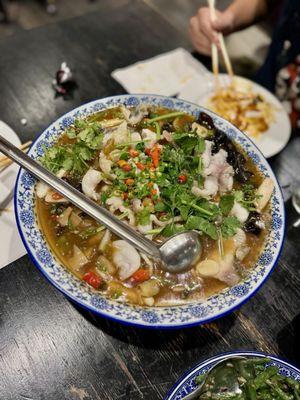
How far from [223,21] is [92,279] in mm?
3044

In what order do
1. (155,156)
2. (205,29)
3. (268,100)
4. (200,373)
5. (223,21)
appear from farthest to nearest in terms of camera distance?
1. (223,21)
2. (205,29)
3. (268,100)
4. (155,156)
5. (200,373)

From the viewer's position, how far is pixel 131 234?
1.79m

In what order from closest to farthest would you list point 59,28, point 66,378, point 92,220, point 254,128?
point 66,378
point 92,220
point 254,128
point 59,28

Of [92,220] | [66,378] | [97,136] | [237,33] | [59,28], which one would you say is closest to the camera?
[66,378]

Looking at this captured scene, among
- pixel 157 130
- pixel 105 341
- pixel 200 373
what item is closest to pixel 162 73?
pixel 157 130

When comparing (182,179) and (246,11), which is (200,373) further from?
(246,11)

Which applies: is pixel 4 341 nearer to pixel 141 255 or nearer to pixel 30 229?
pixel 30 229

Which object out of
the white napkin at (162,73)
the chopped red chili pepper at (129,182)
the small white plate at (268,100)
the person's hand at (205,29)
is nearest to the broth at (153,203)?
the chopped red chili pepper at (129,182)

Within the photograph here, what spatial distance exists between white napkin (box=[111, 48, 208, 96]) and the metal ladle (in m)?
1.56

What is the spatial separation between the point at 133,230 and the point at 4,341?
82cm

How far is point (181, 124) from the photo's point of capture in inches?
99.4

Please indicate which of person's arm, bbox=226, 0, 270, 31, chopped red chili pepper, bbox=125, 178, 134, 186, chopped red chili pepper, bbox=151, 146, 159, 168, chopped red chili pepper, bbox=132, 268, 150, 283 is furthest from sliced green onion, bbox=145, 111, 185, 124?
person's arm, bbox=226, 0, 270, 31

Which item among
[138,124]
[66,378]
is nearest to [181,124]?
[138,124]

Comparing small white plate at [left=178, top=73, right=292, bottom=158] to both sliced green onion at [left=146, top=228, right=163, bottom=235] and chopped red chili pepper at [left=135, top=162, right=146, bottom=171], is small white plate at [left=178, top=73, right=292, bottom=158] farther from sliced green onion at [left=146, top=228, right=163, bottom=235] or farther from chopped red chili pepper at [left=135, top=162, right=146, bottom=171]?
sliced green onion at [left=146, top=228, right=163, bottom=235]
